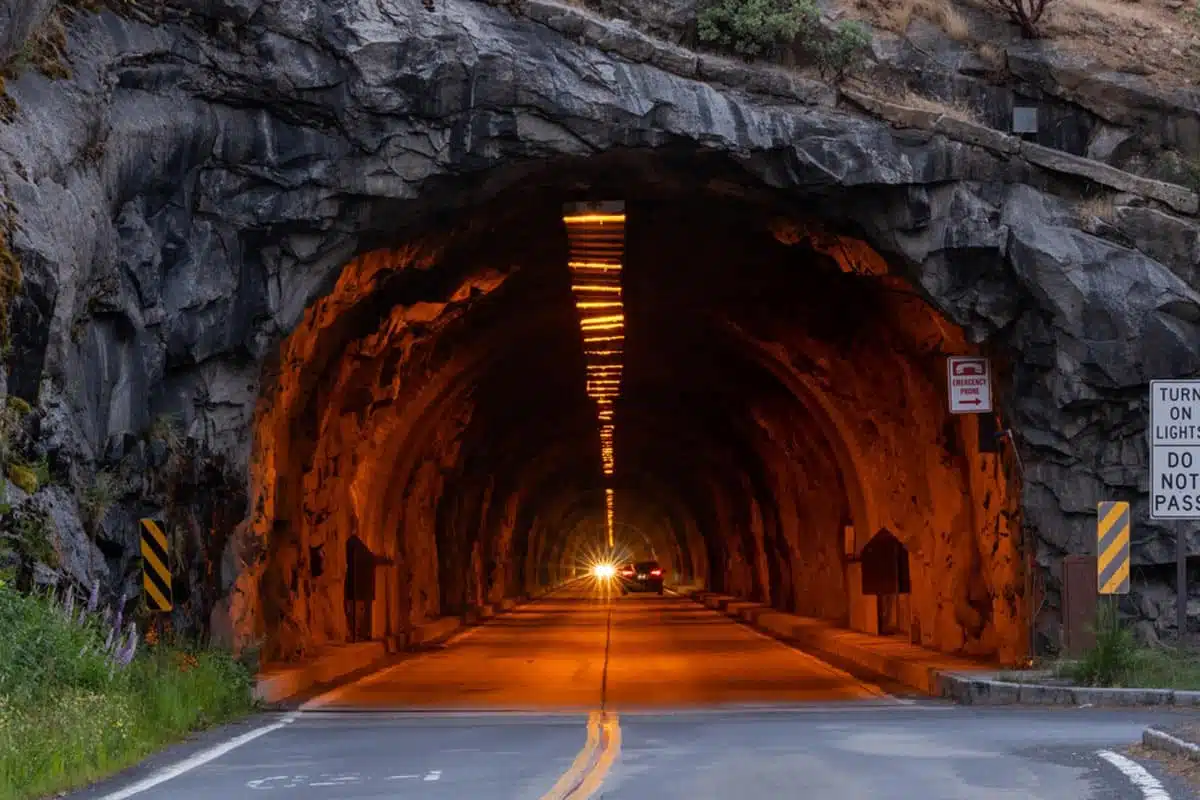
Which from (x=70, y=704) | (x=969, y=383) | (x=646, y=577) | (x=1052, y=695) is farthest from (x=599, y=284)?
(x=646, y=577)

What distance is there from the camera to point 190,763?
14.5 m

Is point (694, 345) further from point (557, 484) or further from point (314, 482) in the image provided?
point (557, 484)

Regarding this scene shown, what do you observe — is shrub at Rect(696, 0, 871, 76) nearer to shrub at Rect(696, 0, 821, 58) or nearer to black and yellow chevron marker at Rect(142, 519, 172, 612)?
shrub at Rect(696, 0, 821, 58)

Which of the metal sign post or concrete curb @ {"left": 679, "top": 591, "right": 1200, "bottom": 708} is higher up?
the metal sign post

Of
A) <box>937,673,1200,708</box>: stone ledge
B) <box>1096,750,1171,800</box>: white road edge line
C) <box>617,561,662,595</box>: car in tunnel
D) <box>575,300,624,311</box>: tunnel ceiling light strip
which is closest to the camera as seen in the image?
<box>1096,750,1171,800</box>: white road edge line

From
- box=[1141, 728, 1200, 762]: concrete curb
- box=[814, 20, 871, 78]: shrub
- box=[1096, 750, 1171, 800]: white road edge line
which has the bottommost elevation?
box=[1096, 750, 1171, 800]: white road edge line

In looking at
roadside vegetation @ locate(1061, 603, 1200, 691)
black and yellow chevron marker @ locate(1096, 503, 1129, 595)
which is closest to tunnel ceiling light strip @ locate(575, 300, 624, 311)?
black and yellow chevron marker @ locate(1096, 503, 1129, 595)

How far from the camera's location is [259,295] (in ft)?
73.9

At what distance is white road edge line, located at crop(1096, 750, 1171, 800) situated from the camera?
1126cm

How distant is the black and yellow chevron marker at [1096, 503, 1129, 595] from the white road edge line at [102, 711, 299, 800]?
31.3 ft

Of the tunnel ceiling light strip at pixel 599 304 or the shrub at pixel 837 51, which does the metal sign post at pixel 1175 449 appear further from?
the tunnel ceiling light strip at pixel 599 304

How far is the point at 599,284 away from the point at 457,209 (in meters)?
6.54

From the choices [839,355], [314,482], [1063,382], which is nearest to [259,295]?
[314,482]

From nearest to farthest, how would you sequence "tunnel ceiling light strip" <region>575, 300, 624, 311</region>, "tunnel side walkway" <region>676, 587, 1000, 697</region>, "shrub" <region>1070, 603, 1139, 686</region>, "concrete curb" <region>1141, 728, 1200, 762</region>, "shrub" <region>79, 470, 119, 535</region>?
"concrete curb" <region>1141, 728, 1200, 762</region> → "shrub" <region>79, 470, 119, 535</region> → "shrub" <region>1070, 603, 1139, 686</region> → "tunnel side walkway" <region>676, 587, 1000, 697</region> → "tunnel ceiling light strip" <region>575, 300, 624, 311</region>
